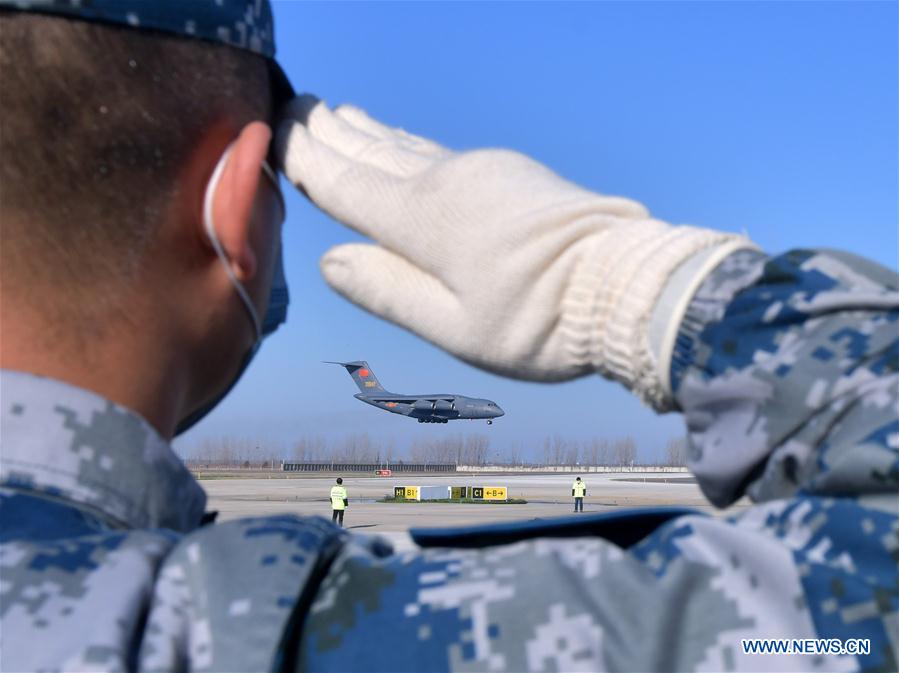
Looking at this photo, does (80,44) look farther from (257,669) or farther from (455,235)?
(257,669)

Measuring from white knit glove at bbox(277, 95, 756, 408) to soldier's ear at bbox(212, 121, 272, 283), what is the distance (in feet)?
0.47

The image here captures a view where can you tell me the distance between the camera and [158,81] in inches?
48.5

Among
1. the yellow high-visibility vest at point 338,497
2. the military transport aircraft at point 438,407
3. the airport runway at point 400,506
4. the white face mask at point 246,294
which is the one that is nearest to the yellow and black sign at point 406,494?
the airport runway at point 400,506

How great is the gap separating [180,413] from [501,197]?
1.89 feet

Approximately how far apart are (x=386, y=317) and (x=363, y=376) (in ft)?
192

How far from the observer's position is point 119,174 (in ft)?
4.02

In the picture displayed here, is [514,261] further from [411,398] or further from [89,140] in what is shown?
[411,398]

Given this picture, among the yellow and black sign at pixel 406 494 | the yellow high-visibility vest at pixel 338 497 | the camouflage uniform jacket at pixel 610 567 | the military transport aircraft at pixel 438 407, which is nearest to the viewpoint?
the camouflage uniform jacket at pixel 610 567

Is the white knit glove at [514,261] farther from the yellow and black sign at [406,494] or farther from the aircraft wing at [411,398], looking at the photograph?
the aircraft wing at [411,398]

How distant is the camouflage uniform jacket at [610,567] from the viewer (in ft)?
3.05

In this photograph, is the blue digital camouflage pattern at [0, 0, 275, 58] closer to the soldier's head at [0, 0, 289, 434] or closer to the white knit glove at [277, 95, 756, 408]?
the soldier's head at [0, 0, 289, 434]

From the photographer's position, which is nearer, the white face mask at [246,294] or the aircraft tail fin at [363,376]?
the white face mask at [246,294]

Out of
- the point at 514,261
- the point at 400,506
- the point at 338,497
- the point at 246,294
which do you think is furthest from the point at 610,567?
the point at 400,506

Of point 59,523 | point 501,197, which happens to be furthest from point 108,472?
point 501,197
